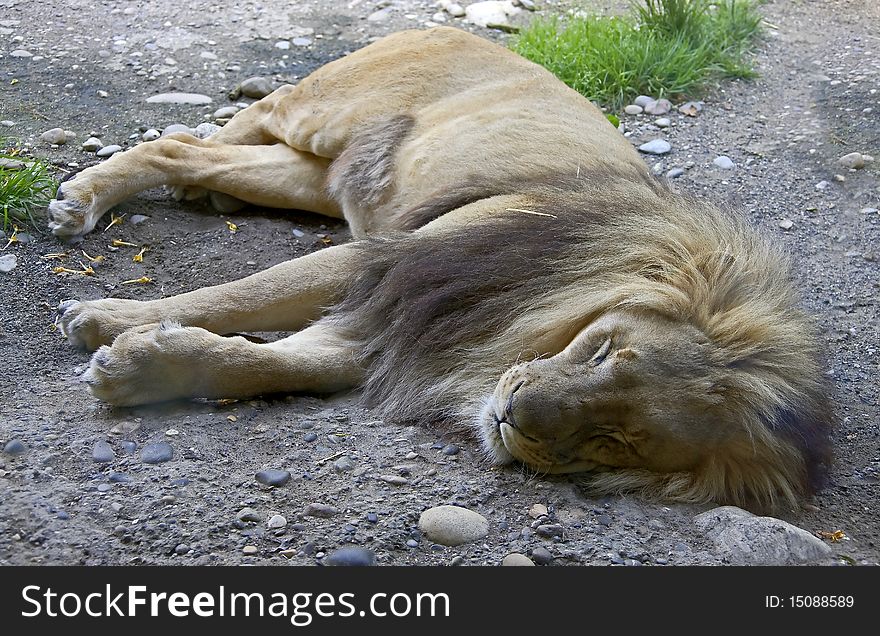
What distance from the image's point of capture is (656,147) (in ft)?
15.9

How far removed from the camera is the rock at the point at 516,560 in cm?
218

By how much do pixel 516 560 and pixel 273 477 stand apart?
2.08 ft

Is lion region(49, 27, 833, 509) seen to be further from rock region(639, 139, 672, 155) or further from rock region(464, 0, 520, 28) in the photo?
rock region(464, 0, 520, 28)

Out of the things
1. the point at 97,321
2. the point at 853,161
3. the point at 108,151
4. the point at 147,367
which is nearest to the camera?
the point at 147,367

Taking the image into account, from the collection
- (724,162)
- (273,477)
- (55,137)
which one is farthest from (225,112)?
(273,477)

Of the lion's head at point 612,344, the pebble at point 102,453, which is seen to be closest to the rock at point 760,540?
the lion's head at point 612,344

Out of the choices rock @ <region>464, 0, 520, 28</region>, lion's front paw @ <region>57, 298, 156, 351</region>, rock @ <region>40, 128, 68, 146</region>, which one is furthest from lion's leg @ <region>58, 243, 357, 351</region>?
rock @ <region>464, 0, 520, 28</region>

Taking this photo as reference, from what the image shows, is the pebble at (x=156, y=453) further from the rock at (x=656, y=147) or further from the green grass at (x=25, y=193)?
the rock at (x=656, y=147)

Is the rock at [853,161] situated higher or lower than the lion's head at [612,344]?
lower

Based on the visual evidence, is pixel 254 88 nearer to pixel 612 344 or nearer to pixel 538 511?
pixel 612 344

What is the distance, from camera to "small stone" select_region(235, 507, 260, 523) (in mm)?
2281

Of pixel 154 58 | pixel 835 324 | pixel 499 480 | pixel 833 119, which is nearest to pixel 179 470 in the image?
pixel 499 480

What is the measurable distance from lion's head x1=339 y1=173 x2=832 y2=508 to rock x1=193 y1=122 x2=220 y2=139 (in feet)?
6.01

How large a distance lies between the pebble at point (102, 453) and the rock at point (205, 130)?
7.62ft
